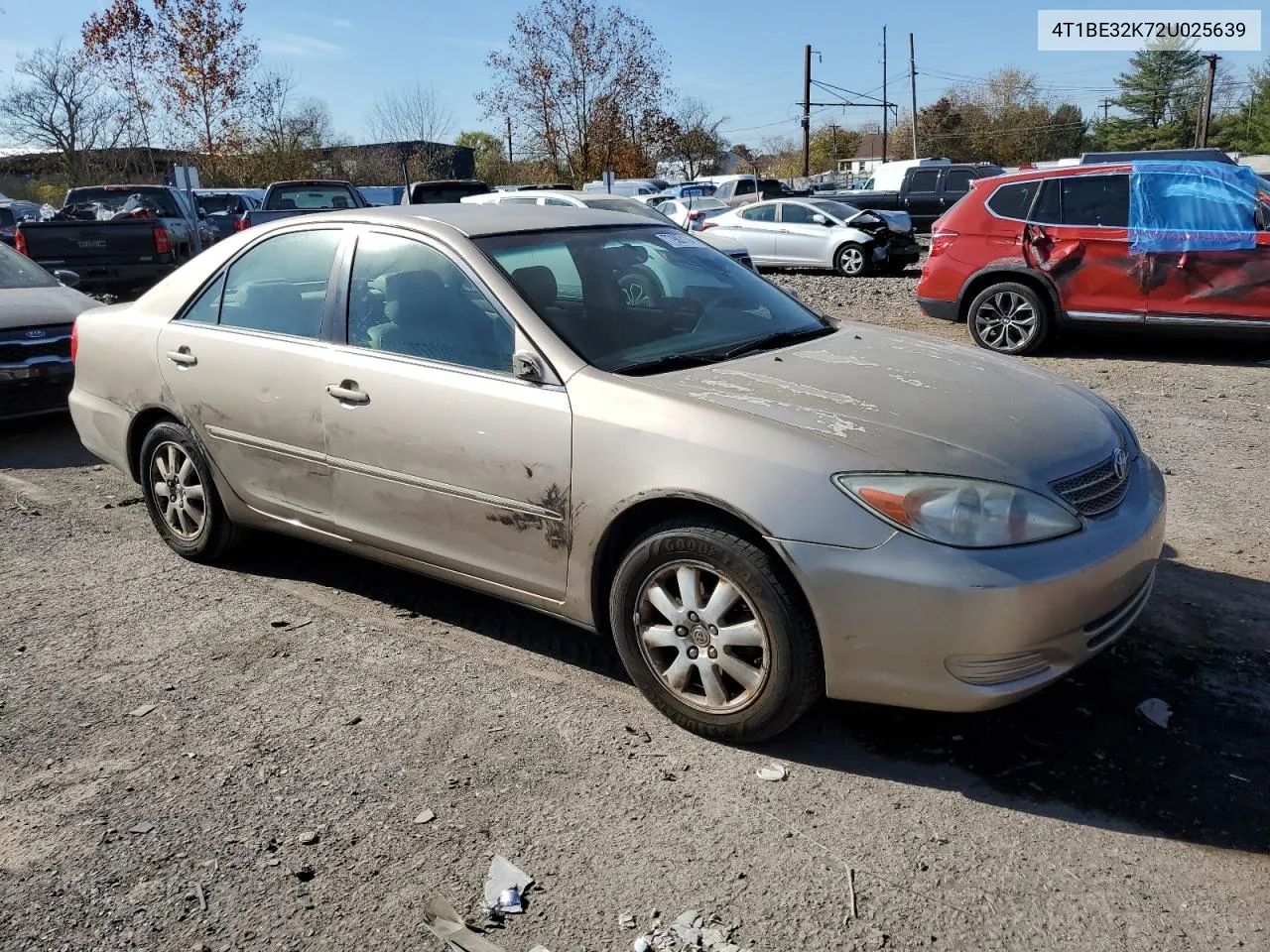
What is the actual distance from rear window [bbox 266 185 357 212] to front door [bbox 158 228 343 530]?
45.3ft

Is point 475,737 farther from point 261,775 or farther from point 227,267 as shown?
point 227,267

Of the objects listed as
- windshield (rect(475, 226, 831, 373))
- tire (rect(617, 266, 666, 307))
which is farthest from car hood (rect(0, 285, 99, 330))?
tire (rect(617, 266, 666, 307))

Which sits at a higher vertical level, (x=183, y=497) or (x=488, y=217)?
(x=488, y=217)

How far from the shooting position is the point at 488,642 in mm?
4164

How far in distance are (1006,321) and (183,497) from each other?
7.60 m

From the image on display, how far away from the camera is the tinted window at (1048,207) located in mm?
9555

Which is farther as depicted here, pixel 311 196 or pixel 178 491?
pixel 311 196

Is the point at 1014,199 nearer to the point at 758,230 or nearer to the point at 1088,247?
the point at 1088,247

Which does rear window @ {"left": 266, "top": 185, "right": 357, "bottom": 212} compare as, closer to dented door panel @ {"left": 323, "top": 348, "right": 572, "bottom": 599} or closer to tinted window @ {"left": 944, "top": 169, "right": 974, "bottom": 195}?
tinted window @ {"left": 944, "top": 169, "right": 974, "bottom": 195}

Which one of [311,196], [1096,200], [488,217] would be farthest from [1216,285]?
[311,196]

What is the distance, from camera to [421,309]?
13.1ft

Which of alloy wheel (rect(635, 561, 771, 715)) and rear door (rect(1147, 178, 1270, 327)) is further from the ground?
rear door (rect(1147, 178, 1270, 327))

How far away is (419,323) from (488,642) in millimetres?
1257

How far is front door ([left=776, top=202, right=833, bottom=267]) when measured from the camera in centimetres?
1894
